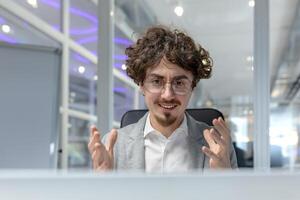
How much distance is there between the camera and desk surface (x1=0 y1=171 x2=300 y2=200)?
316 millimetres

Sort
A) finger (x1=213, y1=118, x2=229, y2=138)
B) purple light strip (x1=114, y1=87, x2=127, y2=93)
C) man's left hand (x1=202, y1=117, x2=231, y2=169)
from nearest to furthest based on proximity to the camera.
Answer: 1. man's left hand (x1=202, y1=117, x2=231, y2=169)
2. finger (x1=213, y1=118, x2=229, y2=138)
3. purple light strip (x1=114, y1=87, x2=127, y2=93)

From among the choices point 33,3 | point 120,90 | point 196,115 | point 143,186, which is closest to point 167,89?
point 196,115

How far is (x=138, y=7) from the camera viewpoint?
5.26m

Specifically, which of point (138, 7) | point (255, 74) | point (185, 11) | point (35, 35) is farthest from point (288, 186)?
point (138, 7)

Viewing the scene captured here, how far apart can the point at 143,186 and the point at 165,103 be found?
1010 millimetres

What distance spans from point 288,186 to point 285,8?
5.30 metres

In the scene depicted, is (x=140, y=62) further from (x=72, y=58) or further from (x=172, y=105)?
(x=72, y=58)

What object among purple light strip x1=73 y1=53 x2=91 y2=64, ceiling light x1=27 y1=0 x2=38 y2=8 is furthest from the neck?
purple light strip x1=73 y1=53 x2=91 y2=64

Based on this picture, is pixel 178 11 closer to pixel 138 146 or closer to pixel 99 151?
pixel 138 146

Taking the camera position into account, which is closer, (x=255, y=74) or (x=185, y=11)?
(x=255, y=74)

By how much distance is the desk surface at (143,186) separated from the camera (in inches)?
12.5

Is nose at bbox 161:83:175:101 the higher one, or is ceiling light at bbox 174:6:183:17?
ceiling light at bbox 174:6:183:17

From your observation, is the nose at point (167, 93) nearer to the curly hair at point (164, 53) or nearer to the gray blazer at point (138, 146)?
the curly hair at point (164, 53)

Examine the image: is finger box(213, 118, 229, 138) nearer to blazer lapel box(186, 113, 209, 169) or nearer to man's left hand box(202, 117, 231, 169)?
man's left hand box(202, 117, 231, 169)
